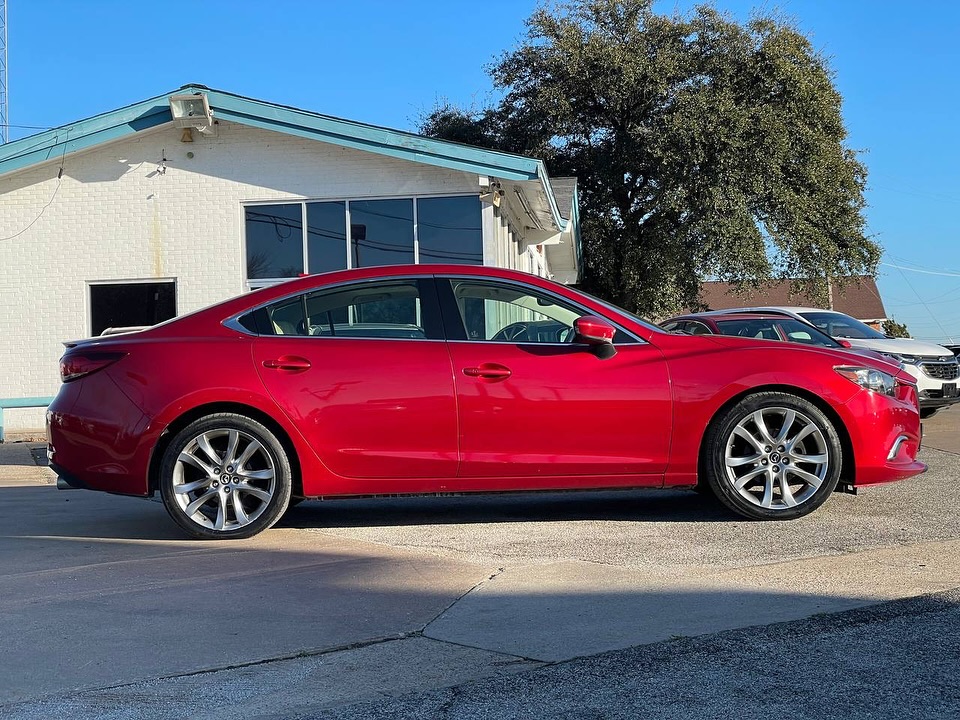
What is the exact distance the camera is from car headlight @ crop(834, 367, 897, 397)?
6.26m

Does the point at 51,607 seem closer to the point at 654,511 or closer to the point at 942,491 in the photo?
the point at 654,511

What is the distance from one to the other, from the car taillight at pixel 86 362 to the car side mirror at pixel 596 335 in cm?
273

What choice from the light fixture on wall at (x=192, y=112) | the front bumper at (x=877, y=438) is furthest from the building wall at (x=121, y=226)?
the front bumper at (x=877, y=438)

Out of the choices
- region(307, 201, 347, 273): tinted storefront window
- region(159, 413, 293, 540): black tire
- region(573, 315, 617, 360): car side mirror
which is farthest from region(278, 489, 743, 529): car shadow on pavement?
region(307, 201, 347, 273): tinted storefront window

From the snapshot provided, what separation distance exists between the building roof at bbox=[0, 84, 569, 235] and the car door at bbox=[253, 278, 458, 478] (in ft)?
23.5

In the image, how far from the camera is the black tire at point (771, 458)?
614cm

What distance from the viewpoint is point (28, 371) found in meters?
14.1

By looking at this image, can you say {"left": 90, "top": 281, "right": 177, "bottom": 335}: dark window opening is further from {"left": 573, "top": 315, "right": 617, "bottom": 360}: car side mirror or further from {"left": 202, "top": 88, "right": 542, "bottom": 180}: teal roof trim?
{"left": 573, "top": 315, "right": 617, "bottom": 360}: car side mirror

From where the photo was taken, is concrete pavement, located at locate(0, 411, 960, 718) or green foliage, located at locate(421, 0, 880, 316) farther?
green foliage, located at locate(421, 0, 880, 316)

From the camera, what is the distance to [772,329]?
504 inches

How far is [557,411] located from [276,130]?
873 centimetres

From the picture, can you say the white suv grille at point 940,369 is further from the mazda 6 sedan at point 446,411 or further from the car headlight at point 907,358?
the mazda 6 sedan at point 446,411

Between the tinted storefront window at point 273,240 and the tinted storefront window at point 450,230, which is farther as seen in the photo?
the tinted storefront window at point 273,240

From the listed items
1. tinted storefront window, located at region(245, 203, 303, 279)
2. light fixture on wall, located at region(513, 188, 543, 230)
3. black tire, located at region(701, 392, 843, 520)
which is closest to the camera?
black tire, located at region(701, 392, 843, 520)
